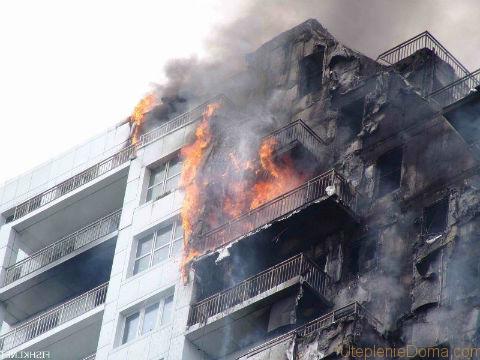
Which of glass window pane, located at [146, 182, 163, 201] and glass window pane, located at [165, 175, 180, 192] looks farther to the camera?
glass window pane, located at [146, 182, 163, 201]

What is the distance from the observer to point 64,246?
68.1 m

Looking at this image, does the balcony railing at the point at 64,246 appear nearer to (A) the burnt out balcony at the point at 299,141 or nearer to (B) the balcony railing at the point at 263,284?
(A) the burnt out balcony at the point at 299,141

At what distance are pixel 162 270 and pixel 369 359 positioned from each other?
37.9 ft

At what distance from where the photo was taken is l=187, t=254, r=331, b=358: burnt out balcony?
182ft

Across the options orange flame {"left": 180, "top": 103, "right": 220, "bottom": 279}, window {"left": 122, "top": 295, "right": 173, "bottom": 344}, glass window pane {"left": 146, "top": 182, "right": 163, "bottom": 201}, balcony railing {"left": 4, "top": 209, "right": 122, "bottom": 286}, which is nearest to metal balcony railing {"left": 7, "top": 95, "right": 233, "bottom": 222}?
orange flame {"left": 180, "top": 103, "right": 220, "bottom": 279}

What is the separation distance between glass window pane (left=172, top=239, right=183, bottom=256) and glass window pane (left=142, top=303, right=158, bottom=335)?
6.88 ft

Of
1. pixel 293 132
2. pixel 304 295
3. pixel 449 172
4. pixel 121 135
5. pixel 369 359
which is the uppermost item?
pixel 121 135

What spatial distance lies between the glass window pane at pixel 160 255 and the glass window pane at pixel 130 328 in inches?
88.1

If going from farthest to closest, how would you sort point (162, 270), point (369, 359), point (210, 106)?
point (210, 106) → point (162, 270) → point (369, 359)

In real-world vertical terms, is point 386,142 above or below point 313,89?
below

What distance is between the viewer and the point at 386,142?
58.5 meters

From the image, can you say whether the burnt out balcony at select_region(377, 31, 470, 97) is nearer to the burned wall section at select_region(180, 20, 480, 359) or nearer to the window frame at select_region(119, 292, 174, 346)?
the burned wall section at select_region(180, 20, 480, 359)

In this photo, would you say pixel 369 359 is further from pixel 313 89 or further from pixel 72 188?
pixel 72 188

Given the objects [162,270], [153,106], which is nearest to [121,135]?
[153,106]
